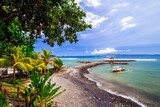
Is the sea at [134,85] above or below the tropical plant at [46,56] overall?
below

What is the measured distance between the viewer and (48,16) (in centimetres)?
505

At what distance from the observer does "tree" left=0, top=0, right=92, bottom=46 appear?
442cm

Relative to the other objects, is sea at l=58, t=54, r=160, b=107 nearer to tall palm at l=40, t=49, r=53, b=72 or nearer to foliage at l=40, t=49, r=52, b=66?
tall palm at l=40, t=49, r=53, b=72

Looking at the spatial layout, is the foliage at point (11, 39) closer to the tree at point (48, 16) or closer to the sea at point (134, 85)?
the tree at point (48, 16)

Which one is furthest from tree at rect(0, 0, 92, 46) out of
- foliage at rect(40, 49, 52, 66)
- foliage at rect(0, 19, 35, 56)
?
foliage at rect(40, 49, 52, 66)

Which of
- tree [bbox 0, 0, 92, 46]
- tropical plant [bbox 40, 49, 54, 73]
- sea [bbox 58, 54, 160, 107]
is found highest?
tree [bbox 0, 0, 92, 46]

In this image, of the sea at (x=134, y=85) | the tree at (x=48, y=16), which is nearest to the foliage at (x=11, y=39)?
the tree at (x=48, y=16)

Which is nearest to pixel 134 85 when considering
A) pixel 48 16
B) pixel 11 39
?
pixel 48 16

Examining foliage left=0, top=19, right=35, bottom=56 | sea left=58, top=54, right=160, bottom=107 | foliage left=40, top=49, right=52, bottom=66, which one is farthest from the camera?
foliage left=40, top=49, right=52, bottom=66

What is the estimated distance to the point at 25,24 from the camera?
5.59 m

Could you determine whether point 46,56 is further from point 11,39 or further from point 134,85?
point 134,85

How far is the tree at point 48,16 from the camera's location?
14.5ft

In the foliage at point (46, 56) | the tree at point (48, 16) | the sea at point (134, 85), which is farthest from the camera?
the foliage at point (46, 56)

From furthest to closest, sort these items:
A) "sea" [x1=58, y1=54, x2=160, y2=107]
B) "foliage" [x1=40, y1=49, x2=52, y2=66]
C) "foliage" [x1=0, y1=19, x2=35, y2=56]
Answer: "foliage" [x1=40, y1=49, x2=52, y2=66] < "sea" [x1=58, y1=54, x2=160, y2=107] < "foliage" [x1=0, y1=19, x2=35, y2=56]
